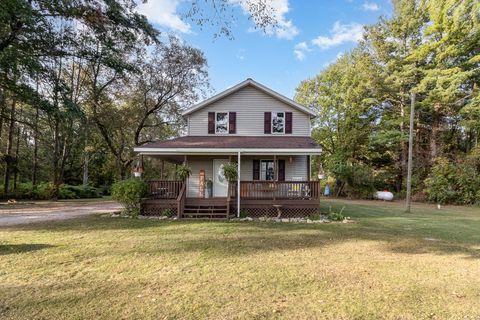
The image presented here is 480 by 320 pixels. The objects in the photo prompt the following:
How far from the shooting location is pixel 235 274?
4953 millimetres

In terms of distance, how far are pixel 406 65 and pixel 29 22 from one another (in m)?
25.5

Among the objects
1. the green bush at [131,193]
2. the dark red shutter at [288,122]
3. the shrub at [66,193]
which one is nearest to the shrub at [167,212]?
the green bush at [131,193]

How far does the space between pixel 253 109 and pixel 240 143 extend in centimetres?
318

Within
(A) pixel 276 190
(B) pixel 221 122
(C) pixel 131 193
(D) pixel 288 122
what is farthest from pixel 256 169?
(C) pixel 131 193

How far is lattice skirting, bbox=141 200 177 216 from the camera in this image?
1181 centimetres

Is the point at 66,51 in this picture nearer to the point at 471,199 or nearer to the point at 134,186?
the point at 134,186

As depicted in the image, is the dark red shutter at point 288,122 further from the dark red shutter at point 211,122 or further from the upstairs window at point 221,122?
the dark red shutter at point 211,122

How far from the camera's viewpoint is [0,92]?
17672 millimetres

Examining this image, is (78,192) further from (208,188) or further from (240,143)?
(240,143)

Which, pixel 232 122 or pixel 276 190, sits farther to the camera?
pixel 232 122

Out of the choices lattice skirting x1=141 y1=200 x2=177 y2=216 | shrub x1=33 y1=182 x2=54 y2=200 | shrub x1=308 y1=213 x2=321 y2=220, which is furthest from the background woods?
shrub x1=308 y1=213 x2=321 y2=220

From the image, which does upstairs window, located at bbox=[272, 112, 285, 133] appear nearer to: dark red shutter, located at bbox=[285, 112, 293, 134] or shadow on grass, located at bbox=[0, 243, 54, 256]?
dark red shutter, located at bbox=[285, 112, 293, 134]

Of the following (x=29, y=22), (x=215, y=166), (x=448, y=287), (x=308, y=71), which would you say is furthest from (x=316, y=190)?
(x=308, y=71)

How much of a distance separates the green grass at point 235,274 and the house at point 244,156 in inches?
121
